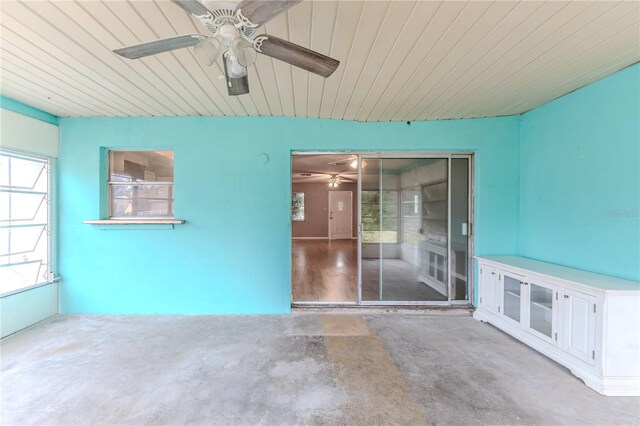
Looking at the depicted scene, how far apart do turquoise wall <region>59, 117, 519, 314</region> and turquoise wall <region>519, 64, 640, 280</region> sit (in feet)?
1.07

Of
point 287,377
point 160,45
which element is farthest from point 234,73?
point 287,377

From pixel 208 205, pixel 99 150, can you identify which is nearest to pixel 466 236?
pixel 208 205

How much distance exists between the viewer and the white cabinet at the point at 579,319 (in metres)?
1.96

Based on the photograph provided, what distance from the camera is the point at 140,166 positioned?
139 inches

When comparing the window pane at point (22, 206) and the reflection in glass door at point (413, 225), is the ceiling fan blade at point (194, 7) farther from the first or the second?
the window pane at point (22, 206)

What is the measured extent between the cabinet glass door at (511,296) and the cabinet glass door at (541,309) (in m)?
0.14

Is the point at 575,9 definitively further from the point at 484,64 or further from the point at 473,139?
the point at 473,139

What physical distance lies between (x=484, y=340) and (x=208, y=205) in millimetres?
3535

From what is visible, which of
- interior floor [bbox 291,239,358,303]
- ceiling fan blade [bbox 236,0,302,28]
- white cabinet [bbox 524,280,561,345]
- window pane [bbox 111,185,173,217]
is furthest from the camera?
interior floor [bbox 291,239,358,303]

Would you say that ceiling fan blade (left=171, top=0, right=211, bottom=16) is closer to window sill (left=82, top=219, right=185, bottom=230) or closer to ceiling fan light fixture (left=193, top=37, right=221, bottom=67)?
ceiling fan light fixture (left=193, top=37, right=221, bottom=67)

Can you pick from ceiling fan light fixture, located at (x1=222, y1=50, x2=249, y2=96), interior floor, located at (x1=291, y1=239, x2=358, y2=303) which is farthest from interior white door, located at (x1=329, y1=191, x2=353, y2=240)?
ceiling fan light fixture, located at (x1=222, y1=50, x2=249, y2=96)

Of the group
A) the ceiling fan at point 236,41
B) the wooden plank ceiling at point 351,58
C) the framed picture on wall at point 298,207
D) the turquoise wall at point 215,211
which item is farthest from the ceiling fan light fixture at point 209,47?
the framed picture on wall at point 298,207

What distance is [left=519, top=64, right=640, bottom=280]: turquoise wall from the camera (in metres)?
2.22

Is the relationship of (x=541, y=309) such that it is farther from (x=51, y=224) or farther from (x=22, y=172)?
(x=22, y=172)
